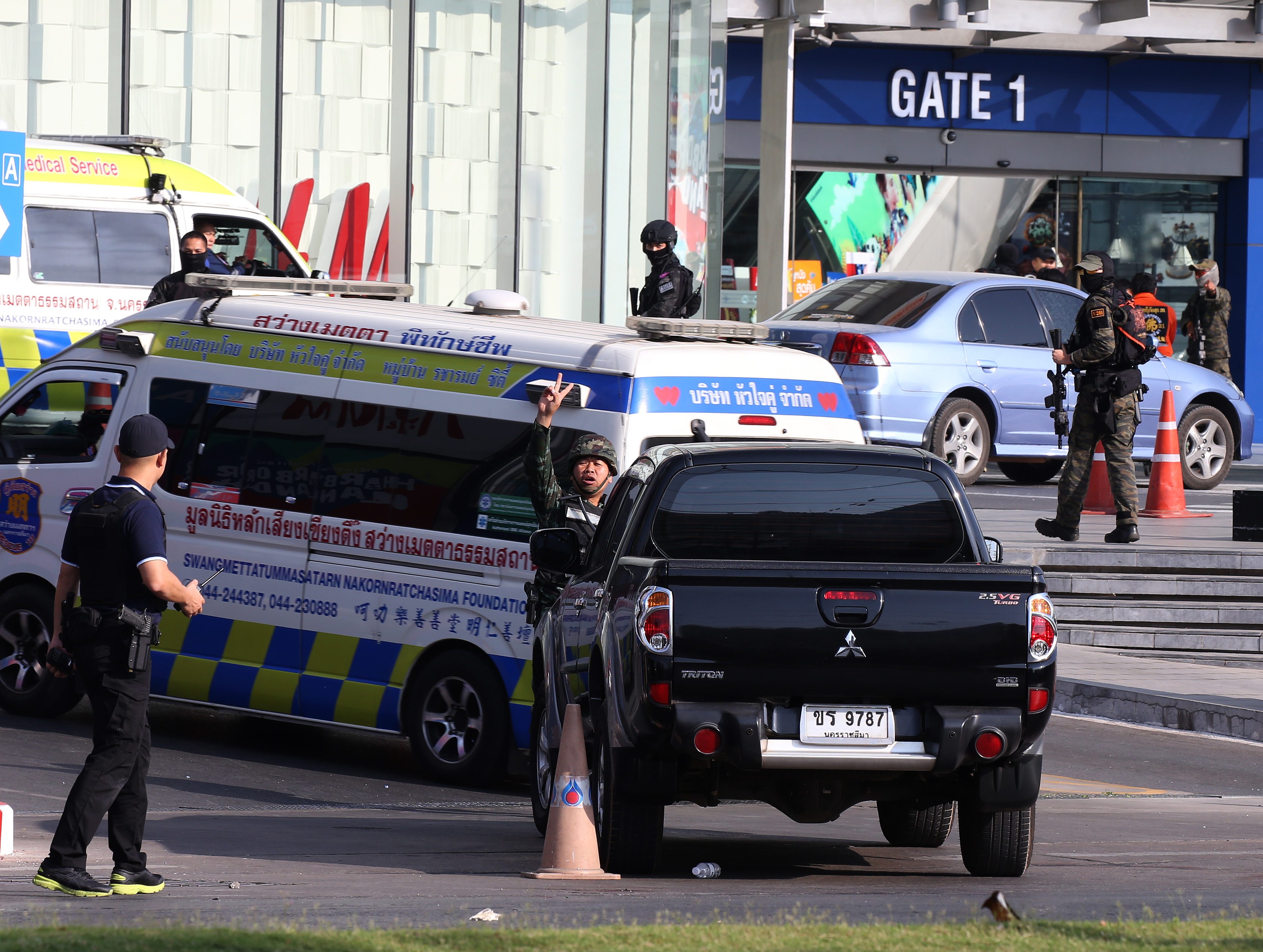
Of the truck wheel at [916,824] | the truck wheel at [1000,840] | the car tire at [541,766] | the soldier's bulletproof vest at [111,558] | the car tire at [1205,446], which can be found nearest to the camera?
the soldier's bulletproof vest at [111,558]

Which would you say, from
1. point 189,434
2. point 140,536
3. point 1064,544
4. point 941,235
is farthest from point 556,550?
point 941,235

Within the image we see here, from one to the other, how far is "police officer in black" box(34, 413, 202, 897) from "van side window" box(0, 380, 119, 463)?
4.09 meters

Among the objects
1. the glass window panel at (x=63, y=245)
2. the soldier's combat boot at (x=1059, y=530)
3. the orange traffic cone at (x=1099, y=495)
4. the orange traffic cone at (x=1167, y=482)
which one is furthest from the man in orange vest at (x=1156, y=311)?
the glass window panel at (x=63, y=245)

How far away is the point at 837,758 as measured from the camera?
21.9ft

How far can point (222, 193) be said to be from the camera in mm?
17375

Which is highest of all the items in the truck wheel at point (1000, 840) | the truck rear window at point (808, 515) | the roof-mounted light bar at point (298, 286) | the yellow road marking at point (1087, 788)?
the roof-mounted light bar at point (298, 286)

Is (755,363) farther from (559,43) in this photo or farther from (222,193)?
(559,43)

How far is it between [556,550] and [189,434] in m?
3.26

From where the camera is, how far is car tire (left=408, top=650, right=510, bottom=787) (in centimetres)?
945

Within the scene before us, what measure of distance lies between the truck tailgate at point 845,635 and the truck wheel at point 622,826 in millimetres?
558

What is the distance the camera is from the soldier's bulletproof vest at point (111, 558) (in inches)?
271

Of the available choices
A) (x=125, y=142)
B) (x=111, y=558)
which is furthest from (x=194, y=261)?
(x=111, y=558)

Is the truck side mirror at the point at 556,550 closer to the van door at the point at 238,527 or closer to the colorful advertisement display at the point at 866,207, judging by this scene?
the van door at the point at 238,527

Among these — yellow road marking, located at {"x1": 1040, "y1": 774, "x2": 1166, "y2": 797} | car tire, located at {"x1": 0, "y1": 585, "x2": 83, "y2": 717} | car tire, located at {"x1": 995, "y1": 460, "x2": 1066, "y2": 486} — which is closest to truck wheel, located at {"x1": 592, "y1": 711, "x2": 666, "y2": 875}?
yellow road marking, located at {"x1": 1040, "y1": 774, "x2": 1166, "y2": 797}
